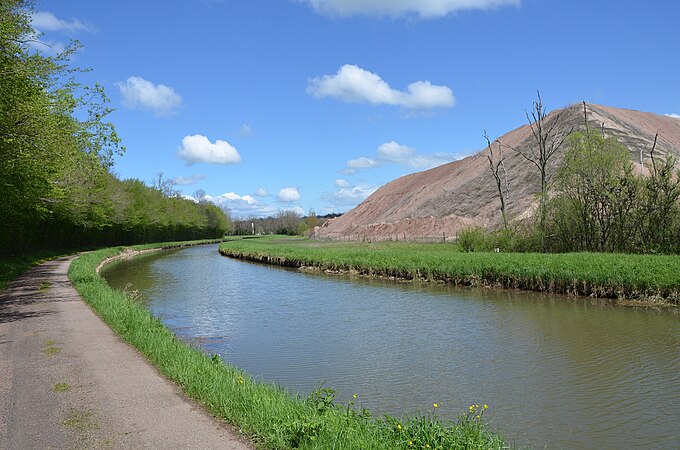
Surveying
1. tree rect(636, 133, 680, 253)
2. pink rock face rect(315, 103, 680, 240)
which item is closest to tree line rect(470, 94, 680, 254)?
tree rect(636, 133, 680, 253)

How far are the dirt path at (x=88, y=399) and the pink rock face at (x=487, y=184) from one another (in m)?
46.2

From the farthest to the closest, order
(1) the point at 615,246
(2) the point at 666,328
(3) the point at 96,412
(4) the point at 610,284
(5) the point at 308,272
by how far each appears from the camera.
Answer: (5) the point at 308,272 → (1) the point at 615,246 → (4) the point at 610,284 → (2) the point at 666,328 → (3) the point at 96,412

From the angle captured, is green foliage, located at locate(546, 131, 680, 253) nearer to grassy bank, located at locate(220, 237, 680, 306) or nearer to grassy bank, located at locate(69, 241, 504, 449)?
grassy bank, located at locate(220, 237, 680, 306)

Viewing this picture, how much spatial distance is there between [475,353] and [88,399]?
345 inches

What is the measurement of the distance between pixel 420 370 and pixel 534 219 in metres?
22.9

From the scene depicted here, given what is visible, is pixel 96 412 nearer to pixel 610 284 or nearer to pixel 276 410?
pixel 276 410

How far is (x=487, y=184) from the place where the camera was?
67.3 meters

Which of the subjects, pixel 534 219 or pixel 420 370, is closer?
pixel 420 370

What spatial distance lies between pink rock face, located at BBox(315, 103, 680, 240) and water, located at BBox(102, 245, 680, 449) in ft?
113

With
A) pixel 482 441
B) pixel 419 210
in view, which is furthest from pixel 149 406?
pixel 419 210

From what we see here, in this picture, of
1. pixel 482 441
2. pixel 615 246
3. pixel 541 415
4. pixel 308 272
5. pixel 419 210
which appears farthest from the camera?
pixel 419 210

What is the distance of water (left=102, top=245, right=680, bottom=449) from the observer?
336 inches

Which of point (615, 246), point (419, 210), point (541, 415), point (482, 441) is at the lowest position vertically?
point (541, 415)

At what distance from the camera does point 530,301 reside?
20.4 m
